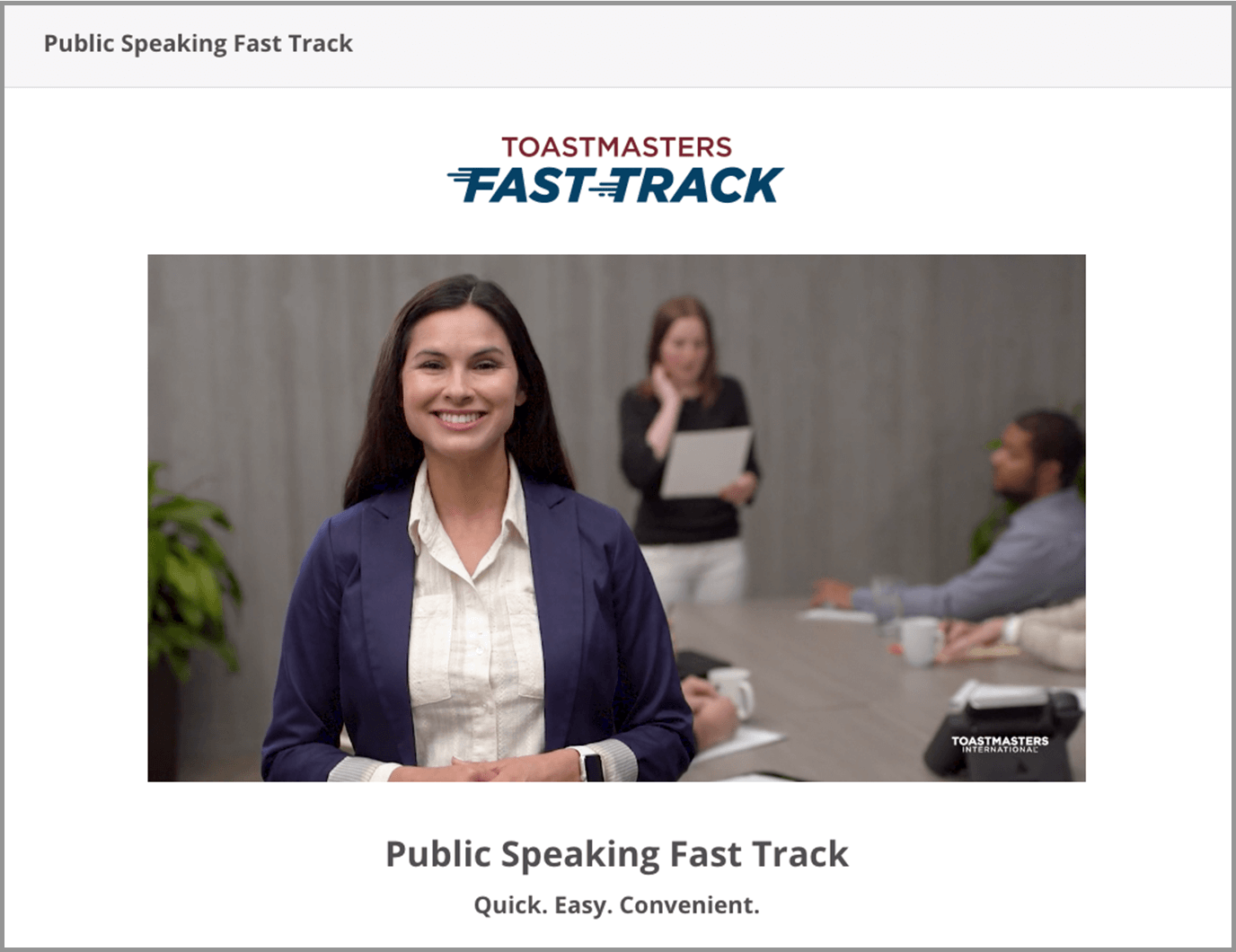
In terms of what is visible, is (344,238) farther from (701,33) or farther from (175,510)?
(175,510)

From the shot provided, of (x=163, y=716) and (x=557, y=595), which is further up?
(x=557, y=595)

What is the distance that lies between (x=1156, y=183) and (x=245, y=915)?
1.98 m

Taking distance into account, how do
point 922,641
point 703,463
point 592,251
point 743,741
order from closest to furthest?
point 592,251
point 743,741
point 922,641
point 703,463

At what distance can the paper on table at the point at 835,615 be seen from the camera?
2.62 metres

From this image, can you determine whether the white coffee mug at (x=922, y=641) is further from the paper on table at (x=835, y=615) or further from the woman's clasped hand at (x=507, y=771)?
the woman's clasped hand at (x=507, y=771)

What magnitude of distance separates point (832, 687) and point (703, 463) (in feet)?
2.31

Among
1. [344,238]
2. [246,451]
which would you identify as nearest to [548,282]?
[246,451]

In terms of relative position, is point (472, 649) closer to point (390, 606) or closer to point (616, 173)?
point (390, 606)

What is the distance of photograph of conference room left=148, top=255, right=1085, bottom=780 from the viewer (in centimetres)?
210

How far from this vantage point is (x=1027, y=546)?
258cm

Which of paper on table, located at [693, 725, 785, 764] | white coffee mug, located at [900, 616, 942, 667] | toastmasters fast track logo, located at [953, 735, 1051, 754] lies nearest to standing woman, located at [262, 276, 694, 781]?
paper on table, located at [693, 725, 785, 764]

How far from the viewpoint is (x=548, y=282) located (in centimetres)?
371

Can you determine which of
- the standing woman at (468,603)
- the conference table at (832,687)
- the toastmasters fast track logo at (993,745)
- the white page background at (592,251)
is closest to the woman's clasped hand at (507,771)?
the standing woman at (468,603)

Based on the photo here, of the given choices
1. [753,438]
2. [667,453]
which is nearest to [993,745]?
[667,453]
